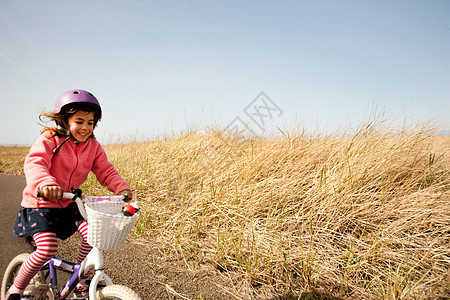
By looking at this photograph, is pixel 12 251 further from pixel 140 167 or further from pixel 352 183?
pixel 352 183

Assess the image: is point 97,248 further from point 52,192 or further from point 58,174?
point 58,174

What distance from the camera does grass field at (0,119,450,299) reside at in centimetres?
265

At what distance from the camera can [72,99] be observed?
189 centimetres

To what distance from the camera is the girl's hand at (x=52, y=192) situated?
1606mm

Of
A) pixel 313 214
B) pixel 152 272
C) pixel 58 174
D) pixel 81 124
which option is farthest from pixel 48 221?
pixel 313 214

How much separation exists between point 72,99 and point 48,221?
81 centimetres

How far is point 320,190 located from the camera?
356 centimetres

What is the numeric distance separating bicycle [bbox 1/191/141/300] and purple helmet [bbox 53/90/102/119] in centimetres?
60

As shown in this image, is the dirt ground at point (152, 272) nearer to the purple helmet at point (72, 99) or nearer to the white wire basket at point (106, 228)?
the white wire basket at point (106, 228)

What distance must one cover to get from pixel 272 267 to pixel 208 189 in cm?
159

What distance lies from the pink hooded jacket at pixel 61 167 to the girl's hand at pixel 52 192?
0.04 metres

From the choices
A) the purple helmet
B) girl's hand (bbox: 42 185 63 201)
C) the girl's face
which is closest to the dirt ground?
girl's hand (bbox: 42 185 63 201)

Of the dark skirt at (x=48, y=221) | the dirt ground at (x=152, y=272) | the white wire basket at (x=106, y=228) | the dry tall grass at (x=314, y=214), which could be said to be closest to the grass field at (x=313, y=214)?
the dry tall grass at (x=314, y=214)

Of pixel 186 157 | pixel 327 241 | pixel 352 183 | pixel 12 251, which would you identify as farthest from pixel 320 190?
pixel 12 251
